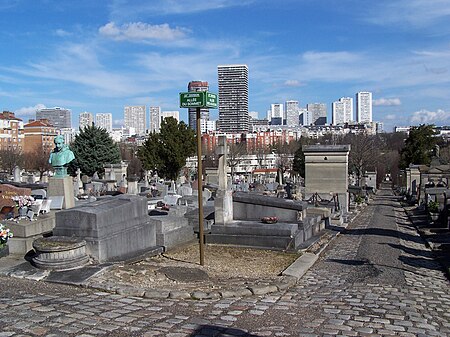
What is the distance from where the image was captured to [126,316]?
17.7 feet

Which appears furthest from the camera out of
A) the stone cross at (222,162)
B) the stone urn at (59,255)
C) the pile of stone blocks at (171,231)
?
the stone cross at (222,162)

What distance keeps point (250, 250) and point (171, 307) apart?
17.5 feet

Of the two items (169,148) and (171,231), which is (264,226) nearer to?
(171,231)

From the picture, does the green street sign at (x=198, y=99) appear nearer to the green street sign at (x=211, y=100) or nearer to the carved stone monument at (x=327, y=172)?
the green street sign at (x=211, y=100)

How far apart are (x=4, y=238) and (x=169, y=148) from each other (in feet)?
99.8

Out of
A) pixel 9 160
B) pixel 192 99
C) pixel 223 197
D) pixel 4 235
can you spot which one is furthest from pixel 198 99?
pixel 9 160

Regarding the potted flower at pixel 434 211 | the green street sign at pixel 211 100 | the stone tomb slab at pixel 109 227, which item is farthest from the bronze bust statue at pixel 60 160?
the potted flower at pixel 434 211

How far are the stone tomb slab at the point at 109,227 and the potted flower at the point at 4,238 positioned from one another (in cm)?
86

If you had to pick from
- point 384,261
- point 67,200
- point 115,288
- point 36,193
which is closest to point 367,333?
point 115,288

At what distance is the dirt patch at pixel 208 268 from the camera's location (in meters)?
7.36

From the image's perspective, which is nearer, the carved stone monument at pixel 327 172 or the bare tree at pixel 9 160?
the carved stone monument at pixel 327 172

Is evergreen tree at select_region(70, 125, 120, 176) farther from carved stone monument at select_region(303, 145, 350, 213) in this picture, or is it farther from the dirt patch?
the dirt patch

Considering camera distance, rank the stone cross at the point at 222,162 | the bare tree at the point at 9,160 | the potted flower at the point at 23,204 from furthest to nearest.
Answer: the bare tree at the point at 9,160
the stone cross at the point at 222,162
the potted flower at the point at 23,204

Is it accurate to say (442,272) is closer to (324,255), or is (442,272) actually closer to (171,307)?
(324,255)
